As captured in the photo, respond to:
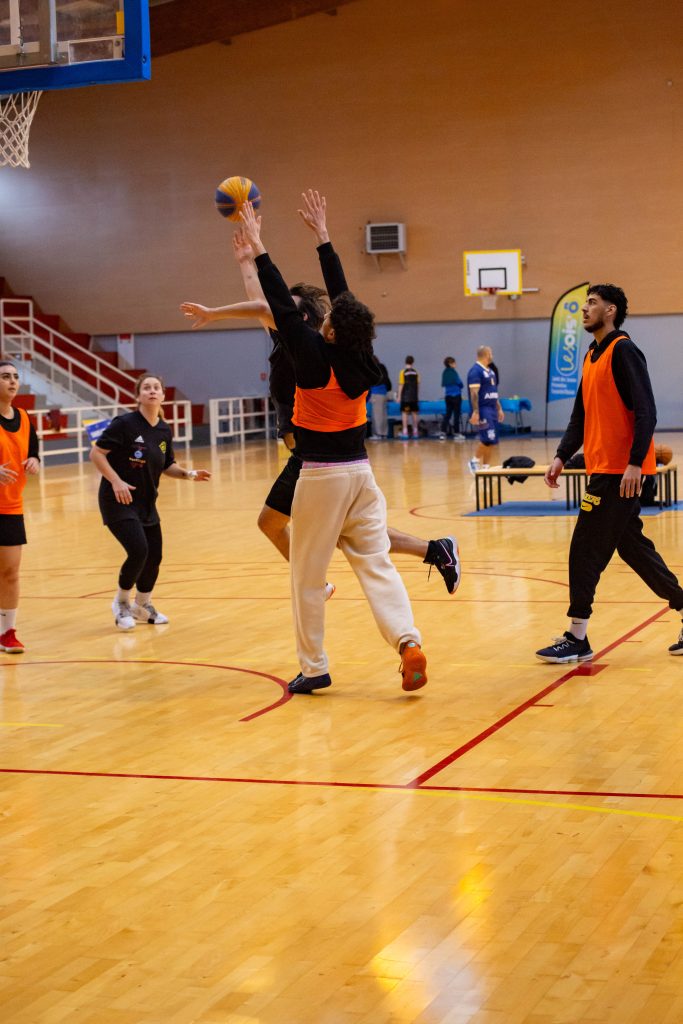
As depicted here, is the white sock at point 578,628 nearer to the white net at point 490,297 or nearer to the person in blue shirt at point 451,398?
the person in blue shirt at point 451,398

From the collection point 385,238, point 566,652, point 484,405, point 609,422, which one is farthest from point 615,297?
point 385,238

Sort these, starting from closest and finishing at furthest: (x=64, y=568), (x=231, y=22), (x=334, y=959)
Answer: (x=334, y=959)
(x=64, y=568)
(x=231, y=22)

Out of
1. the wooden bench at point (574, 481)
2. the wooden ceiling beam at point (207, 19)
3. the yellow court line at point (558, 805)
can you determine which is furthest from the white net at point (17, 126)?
the wooden ceiling beam at point (207, 19)

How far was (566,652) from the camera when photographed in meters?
7.22

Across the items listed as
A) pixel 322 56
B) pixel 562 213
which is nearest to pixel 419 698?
pixel 562 213

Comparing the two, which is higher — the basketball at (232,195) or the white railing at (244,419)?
the basketball at (232,195)

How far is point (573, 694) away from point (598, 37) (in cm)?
2503

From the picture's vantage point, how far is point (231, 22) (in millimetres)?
26094

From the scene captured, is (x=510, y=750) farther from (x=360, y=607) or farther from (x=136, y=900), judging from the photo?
(x=360, y=607)

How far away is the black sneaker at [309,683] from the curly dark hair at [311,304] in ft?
6.03

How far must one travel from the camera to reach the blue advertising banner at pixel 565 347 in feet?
88.3

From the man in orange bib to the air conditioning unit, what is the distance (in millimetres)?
23834

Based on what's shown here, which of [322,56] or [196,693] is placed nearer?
[196,693]

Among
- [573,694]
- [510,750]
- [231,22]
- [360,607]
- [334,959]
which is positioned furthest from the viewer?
[231,22]
